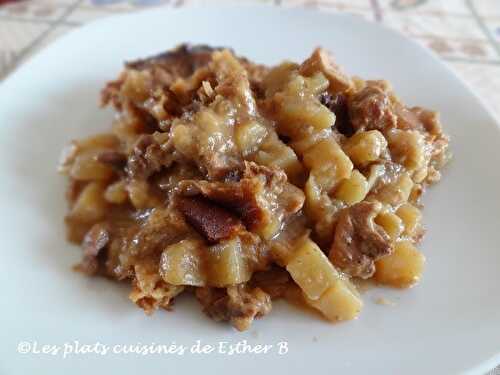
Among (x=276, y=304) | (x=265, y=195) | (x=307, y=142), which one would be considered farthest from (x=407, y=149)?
(x=276, y=304)

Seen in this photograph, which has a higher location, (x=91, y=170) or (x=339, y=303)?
(x=91, y=170)

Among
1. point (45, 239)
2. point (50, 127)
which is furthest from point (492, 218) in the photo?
point (50, 127)

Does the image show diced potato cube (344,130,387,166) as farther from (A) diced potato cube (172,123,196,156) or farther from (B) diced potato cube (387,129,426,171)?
(A) diced potato cube (172,123,196,156)

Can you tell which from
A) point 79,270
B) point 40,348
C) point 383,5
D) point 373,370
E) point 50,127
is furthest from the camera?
point 383,5

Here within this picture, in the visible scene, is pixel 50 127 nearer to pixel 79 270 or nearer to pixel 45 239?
pixel 45 239

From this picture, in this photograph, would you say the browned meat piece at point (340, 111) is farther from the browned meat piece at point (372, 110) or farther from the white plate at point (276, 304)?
the white plate at point (276, 304)

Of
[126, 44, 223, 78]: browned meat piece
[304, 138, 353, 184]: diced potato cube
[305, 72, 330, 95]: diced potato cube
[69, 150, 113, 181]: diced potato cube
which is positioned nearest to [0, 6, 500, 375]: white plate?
[69, 150, 113, 181]: diced potato cube

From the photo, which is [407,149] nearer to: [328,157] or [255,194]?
[328,157]
